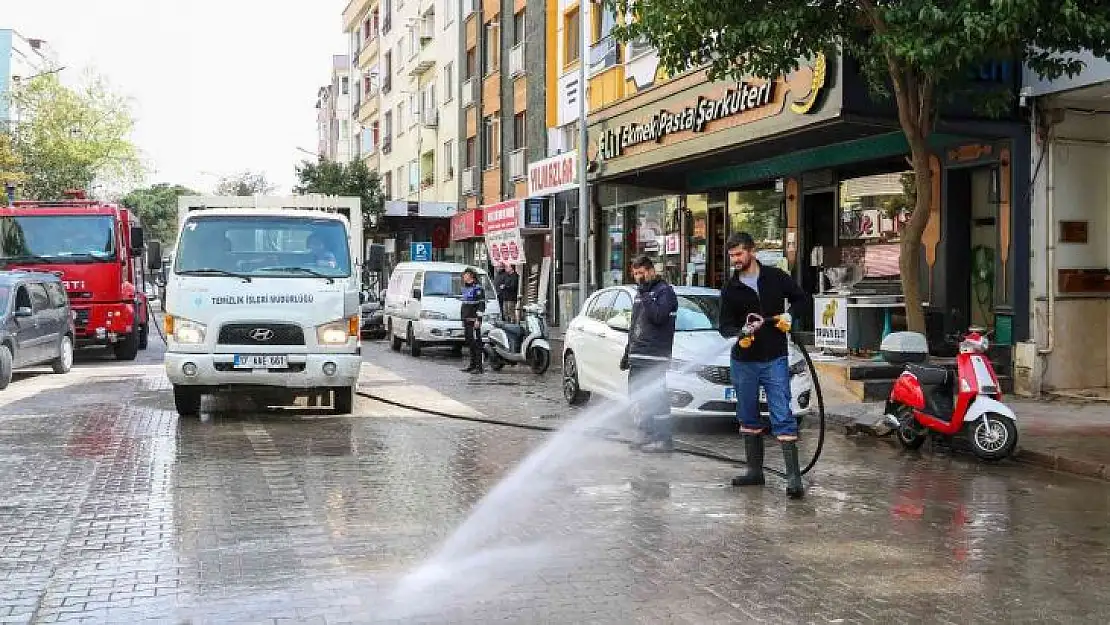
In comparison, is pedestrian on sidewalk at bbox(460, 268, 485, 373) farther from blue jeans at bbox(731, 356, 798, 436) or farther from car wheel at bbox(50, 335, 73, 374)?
blue jeans at bbox(731, 356, 798, 436)

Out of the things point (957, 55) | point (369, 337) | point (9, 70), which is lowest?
point (369, 337)

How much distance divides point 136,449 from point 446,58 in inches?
1360

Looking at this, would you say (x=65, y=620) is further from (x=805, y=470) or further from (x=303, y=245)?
(x=303, y=245)

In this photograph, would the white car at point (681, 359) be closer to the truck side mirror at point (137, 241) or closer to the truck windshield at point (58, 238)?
the truck side mirror at point (137, 241)

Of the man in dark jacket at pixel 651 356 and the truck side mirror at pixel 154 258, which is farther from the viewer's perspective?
the truck side mirror at pixel 154 258

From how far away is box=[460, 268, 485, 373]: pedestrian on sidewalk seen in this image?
19828 millimetres

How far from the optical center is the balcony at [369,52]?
57.4 m

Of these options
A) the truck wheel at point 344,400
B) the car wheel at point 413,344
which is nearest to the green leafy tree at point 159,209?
the car wheel at point 413,344

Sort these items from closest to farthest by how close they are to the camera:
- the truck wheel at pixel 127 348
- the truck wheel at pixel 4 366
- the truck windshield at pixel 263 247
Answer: the truck windshield at pixel 263 247 → the truck wheel at pixel 4 366 → the truck wheel at pixel 127 348

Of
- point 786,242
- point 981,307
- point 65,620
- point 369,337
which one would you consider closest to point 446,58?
point 369,337

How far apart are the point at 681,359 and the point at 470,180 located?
2935 cm

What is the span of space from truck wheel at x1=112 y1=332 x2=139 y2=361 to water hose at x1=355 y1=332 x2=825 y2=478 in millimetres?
8291

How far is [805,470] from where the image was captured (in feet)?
29.3

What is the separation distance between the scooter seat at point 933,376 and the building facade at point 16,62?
44.8m
